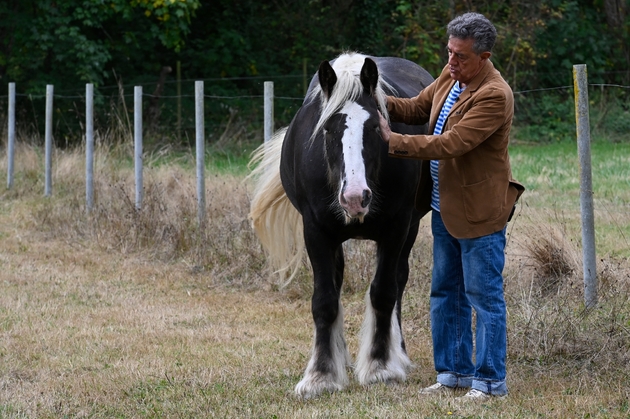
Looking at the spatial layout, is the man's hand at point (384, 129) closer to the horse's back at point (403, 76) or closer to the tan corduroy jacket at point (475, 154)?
the tan corduroy jacket at point (475, 154)

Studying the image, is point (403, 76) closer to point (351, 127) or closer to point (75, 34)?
point (351, 127)

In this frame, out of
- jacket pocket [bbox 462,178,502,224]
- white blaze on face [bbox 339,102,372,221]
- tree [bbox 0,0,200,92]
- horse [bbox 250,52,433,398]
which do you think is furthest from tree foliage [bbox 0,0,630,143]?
jacket pocket [bbox 462,178,502,224]

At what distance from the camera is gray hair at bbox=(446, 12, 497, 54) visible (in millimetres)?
4309

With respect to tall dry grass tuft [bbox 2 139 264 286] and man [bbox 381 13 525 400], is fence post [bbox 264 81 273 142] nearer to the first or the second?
tall dry grass tuft [bbox 2 139 264 286]

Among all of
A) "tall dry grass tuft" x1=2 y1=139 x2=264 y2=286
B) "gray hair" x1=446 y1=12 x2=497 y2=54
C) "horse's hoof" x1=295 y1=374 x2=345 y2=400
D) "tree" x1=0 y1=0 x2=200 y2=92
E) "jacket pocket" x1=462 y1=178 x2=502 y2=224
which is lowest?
"horse's hoof" x1=295 y1=374 x2=345 y2=400

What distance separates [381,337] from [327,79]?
1558 millimetres

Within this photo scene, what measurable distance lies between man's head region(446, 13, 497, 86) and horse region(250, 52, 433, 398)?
0.43 metres

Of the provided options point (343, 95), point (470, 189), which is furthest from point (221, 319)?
point (470, 189)

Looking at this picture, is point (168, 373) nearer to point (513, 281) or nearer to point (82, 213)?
point (513, 281)

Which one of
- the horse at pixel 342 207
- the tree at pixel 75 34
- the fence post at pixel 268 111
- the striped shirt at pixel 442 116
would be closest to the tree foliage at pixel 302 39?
the tree at pixel 75 34

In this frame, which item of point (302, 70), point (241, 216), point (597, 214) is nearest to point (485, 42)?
point (241, 216)

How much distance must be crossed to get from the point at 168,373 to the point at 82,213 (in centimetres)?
595

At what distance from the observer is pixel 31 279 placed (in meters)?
8.18

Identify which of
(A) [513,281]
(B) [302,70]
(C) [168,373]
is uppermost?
(B) [302,70]
